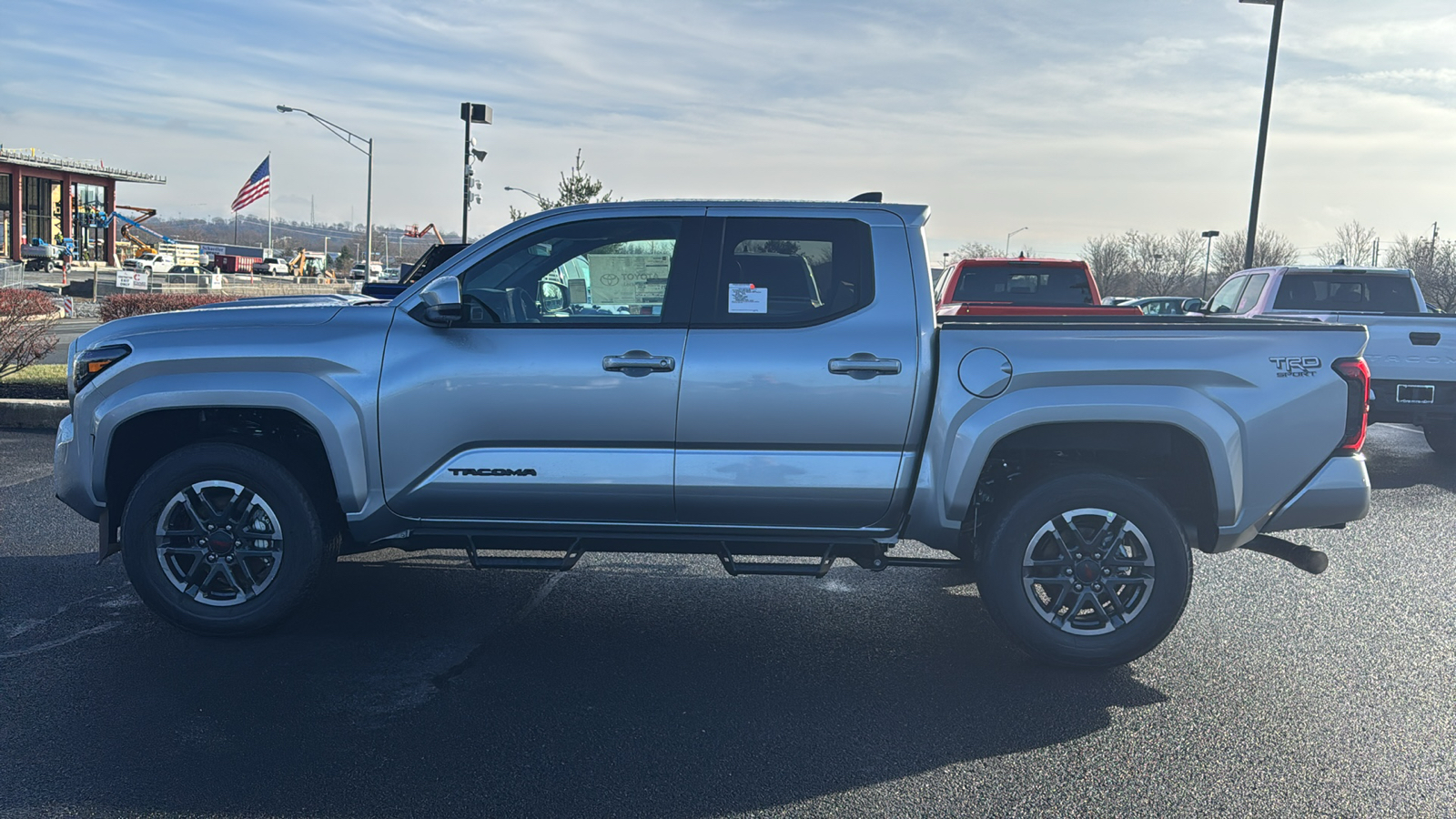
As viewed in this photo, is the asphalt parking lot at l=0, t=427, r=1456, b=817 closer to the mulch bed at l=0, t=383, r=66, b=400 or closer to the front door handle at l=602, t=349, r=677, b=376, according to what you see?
the front door handle at l=602, t=349, r=677, b=376

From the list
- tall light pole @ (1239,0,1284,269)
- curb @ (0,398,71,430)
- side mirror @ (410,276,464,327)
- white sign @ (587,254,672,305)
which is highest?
tall light pole @ (1239,0,1284,269)

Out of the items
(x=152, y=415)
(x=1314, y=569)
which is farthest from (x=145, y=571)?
(x=1314, y=569)

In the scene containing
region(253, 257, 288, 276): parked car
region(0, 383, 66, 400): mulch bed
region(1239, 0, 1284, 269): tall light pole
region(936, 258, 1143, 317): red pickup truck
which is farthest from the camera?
region(253, 257, 288, 276): parked car

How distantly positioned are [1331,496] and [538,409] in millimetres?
3527

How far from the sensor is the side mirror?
4617 mm

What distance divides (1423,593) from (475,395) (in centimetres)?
542

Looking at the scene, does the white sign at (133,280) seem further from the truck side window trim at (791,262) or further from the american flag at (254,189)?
the truck side window trim at (791,262)

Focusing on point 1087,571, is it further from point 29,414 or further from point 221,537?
point 29,414

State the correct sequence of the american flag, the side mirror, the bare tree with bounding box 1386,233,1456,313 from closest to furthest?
1. the side mirror
2. the bare tree with bounding box 1386,233,1456,313
3. the american flag

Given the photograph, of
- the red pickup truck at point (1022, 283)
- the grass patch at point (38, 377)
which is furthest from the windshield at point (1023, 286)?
the grass patch at point (38, 377)

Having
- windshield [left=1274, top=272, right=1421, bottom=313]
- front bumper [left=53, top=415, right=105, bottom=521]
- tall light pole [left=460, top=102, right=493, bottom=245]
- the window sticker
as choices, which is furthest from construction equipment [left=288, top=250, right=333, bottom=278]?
the window sticker

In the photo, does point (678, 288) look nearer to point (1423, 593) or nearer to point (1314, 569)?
point (1314, 569)

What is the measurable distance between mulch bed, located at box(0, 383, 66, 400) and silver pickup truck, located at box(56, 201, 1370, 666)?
793 cm

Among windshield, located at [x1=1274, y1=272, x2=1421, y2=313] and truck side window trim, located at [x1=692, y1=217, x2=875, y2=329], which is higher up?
windshield, located at [x1=1274, y1=272, x2=1421, y2=313]
